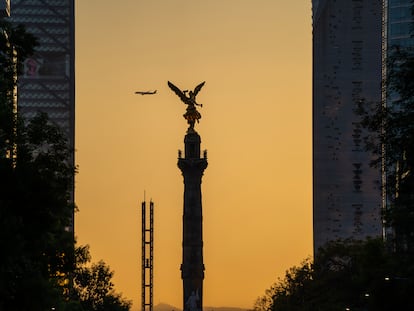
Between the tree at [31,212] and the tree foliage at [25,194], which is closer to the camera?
the tree foliage at [25,194]

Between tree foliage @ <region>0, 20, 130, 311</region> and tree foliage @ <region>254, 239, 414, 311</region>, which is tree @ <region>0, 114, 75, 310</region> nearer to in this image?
tree foliage @ <region>0, 20, 130, 311</region>

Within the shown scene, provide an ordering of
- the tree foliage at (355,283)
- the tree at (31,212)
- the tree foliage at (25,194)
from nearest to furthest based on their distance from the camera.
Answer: the tree foliage at (25,194) < the tree at (31,212) < the tree foliage at (355,283)

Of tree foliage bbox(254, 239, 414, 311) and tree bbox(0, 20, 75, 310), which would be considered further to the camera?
tree foliage bbox(254, 239, 414, 311)

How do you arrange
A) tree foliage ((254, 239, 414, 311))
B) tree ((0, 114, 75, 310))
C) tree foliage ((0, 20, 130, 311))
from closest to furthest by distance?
tree foliage ((0, 20, 130, 311)), tree ((0, 114, 75, 310)), tree foliage ((254, 239, 414, 311))

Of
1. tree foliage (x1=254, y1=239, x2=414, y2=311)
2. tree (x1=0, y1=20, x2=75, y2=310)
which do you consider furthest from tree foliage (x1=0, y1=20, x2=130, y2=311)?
tree foliage (x1=254, y1=239, x2=414, y2=311)

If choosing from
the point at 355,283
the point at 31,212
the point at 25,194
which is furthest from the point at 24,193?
the point at 355,283

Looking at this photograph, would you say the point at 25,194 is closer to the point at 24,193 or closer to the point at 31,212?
the point at 24,193

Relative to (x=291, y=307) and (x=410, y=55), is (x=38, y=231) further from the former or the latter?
(x=291, y=307)

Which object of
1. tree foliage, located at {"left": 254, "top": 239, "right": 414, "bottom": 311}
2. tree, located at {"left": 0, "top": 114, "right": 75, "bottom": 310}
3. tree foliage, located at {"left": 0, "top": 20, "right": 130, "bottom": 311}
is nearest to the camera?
tree foliage, located at {"left": 0, "top": 20, "right": 130, "bottom": 311}

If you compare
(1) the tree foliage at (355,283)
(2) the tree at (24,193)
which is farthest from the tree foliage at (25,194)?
(1) the tree foliage at (355,283)

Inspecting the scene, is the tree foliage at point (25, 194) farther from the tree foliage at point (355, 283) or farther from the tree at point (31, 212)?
the tree foliage at point (355, 283)

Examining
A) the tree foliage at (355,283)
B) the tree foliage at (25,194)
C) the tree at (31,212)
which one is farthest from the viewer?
the tree foliage at (355,283)

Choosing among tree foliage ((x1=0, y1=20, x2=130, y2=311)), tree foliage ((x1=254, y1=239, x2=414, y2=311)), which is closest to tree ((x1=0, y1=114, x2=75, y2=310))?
tree foliage ((x1=0, y1=20, x2=130, y2=311))

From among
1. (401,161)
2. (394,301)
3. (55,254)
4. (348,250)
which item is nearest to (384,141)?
(401,161)
